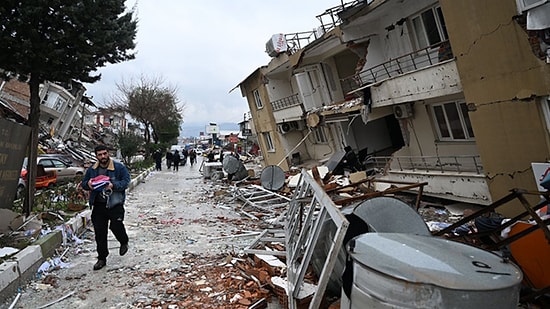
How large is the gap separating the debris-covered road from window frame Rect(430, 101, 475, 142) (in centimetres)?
649

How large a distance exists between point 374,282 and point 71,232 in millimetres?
6325

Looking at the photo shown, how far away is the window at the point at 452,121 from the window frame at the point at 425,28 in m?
1.92

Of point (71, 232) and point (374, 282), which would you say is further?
point (71, 232)

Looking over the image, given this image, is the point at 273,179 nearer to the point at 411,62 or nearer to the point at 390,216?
the point at 411,62

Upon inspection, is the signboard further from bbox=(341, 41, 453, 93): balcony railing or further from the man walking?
bbox=(341, 41, 453, 93): balcony railing

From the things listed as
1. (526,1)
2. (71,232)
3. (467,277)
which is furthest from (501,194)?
(71,232)

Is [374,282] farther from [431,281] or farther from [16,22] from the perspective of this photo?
[16,22]

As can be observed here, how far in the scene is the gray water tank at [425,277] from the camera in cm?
171

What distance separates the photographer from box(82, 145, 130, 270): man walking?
4855 millimetres

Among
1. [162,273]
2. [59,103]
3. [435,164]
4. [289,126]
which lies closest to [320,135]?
[289,126]

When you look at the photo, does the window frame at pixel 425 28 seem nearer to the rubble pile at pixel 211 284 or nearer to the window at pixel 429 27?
the window at pixel 429 27

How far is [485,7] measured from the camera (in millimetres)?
6496

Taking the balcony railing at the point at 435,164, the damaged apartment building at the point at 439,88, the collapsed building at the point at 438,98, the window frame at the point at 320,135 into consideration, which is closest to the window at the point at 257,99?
the damaged apartment building at the point at 439,88

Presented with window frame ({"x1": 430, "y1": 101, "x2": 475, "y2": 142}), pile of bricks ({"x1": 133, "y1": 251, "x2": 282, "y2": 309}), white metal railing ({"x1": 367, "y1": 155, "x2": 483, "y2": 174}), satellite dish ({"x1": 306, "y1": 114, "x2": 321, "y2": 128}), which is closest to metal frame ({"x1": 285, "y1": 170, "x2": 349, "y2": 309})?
pile of bricks ({"x1": 133, "y1": 251, "x2": 282, "y2": 309})
